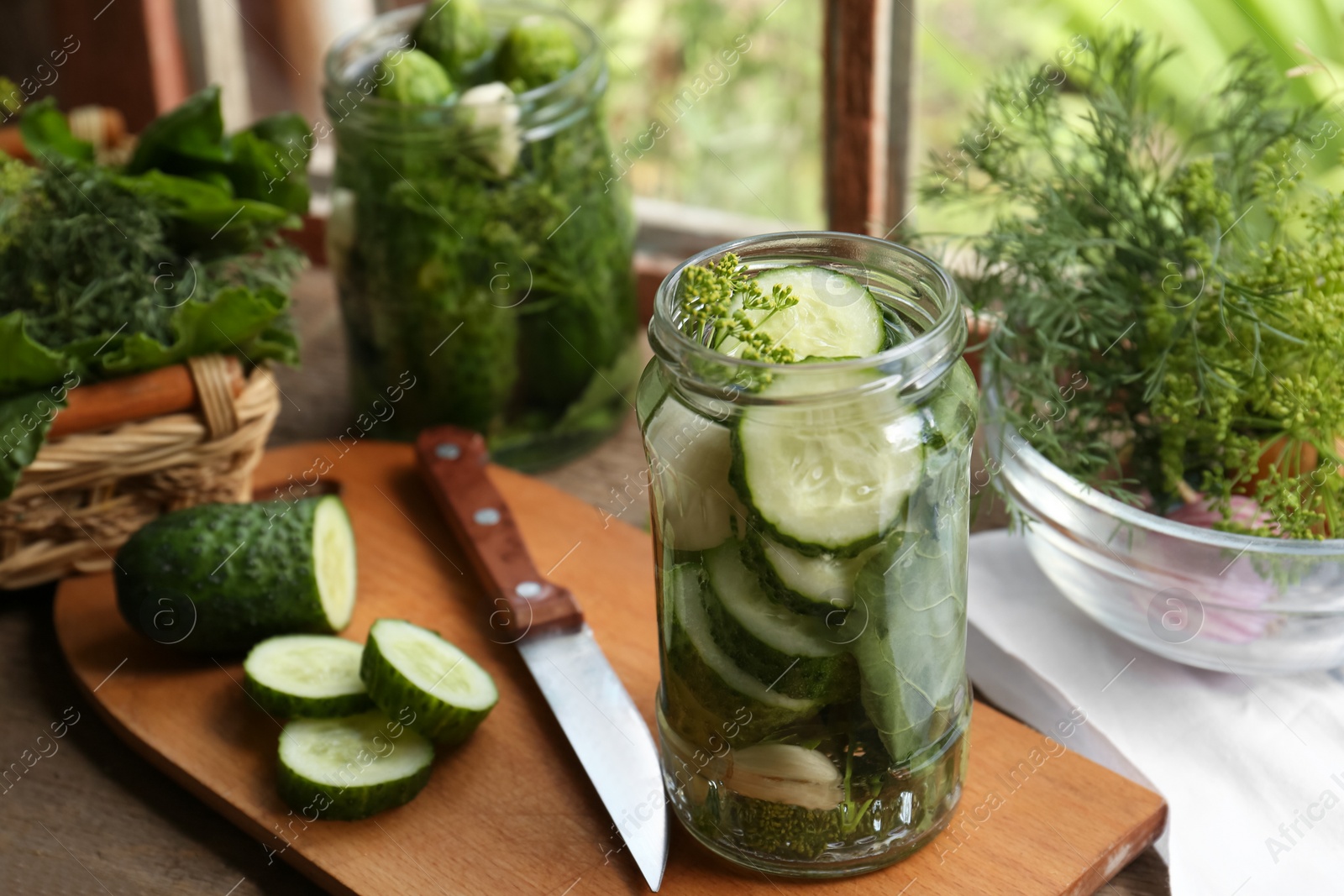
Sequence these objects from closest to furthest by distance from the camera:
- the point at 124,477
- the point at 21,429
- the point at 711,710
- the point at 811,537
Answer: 1. the point at 811,537
2. the point at 711,710
3. the point at 21,429
4. the point at 124,477

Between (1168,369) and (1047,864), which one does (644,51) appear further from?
(1047,864)

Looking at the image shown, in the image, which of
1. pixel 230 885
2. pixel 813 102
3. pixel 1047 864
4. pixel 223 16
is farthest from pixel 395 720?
pixel 223 16

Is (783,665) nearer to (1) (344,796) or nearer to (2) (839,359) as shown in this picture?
(2) (839,359)

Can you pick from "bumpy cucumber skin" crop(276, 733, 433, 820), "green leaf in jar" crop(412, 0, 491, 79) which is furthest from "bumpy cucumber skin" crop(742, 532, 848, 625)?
"green leaf in jar" crop(412, 0, 491, 79)

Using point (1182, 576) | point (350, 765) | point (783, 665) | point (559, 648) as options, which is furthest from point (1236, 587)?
point (350, 765)

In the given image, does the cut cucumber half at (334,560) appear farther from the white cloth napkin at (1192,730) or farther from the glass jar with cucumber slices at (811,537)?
the white cloth napkin at (1192,730)

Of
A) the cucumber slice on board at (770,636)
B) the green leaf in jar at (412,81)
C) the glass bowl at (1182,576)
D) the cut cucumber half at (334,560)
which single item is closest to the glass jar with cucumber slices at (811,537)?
the cucumber slice on board at (770,636)

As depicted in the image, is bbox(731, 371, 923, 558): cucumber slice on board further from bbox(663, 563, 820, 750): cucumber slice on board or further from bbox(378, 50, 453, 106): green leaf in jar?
bbox(378, 50, 453, 106): green leaf in jar
